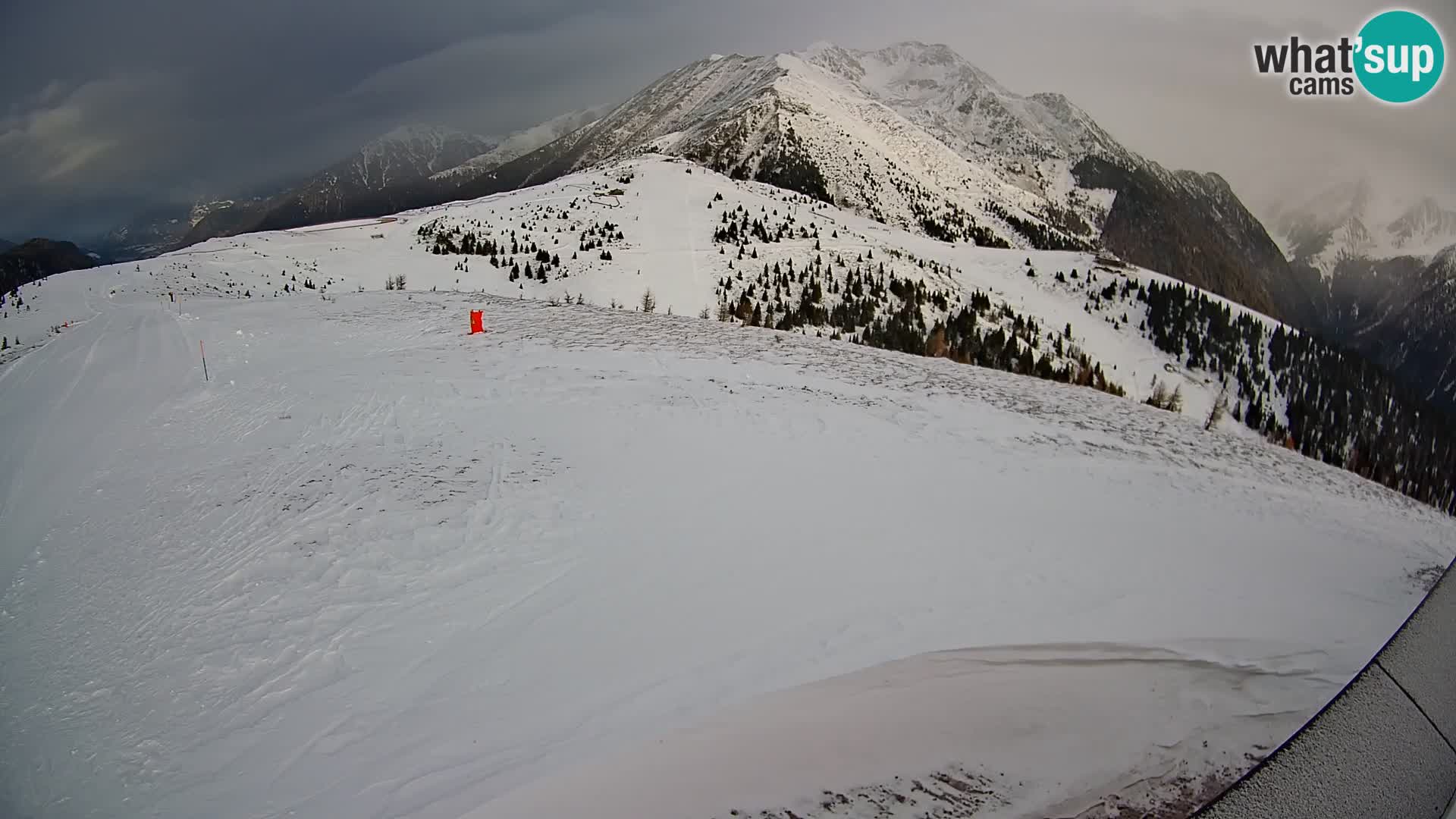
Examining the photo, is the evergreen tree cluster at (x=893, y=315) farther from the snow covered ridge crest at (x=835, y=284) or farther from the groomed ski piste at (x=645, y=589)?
the groomed ski piste at (x=645, y=589)

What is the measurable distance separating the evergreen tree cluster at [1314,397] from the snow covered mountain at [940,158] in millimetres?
37221

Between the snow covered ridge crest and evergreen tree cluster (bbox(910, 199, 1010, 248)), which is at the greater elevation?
evergreen tree cluster (bbox(910, 199, 1010, 248))

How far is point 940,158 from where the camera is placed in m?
96.2

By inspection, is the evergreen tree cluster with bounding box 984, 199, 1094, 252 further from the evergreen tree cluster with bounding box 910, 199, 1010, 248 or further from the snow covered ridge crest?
the snow covered ridge crest

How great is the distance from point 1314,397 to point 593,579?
16412 mm

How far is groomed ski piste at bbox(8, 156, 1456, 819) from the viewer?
220cm

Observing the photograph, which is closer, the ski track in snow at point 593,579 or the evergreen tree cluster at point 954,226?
the ski track in snow at point 593,579

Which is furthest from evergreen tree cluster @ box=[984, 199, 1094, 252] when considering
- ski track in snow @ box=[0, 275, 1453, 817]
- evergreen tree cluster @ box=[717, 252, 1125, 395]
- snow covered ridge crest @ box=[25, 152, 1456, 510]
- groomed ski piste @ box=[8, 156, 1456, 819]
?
ski track in snow @ box=[0, 275, 1453, 817]

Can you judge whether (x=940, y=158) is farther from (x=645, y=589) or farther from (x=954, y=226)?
(x=645, y=589)

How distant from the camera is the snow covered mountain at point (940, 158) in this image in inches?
2830

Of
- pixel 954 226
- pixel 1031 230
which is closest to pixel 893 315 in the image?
pixel 954 226

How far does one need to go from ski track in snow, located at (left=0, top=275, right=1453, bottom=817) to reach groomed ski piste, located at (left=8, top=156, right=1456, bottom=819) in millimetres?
25

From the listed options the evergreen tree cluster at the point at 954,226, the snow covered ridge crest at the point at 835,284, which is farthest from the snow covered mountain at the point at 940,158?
the snow covered ridge crest at the point at 835,284

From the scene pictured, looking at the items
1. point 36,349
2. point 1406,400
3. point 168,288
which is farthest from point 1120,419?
point 168,288
